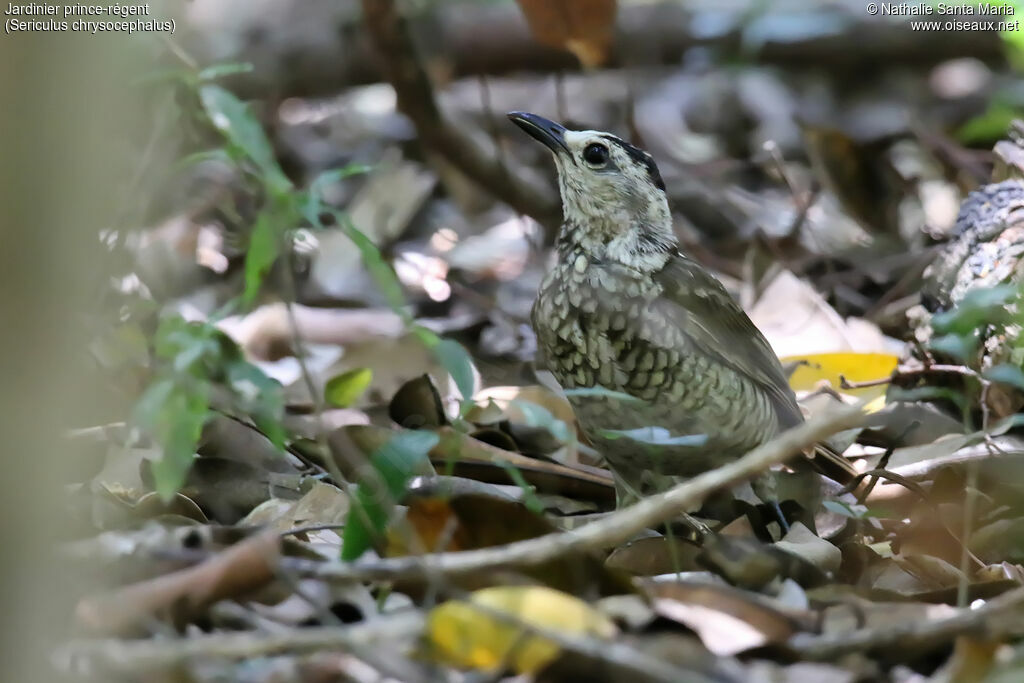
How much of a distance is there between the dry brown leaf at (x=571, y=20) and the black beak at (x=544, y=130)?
440 millimetres

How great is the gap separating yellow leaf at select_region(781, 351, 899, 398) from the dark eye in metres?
1.25

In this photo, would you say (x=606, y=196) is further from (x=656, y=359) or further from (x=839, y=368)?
(x=839, y=368)

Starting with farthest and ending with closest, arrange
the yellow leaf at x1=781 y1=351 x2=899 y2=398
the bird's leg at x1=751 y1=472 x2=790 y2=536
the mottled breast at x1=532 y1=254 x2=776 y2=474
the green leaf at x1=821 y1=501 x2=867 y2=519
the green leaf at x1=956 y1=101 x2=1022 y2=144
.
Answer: the green leaf at x1=956 y1=101 x2=1022 y2=144
the yellow leaf at x1=781 y1=351 x2=899 y2=398
the mottled breast at x1=532 y1=254 x2=776 y2=474
the bird's leg at x1=751 y1=472 x2=790 y2=536
the green leaf at x1=821 y1=501 x2=867 y2=519

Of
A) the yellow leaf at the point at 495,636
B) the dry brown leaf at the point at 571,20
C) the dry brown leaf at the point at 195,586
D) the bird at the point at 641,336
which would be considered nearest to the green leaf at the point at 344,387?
the dry brown leaf at the point at 195,586

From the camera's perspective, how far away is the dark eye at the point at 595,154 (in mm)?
4133

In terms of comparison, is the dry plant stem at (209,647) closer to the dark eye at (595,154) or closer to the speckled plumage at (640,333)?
the speckled plumage at (640,333)

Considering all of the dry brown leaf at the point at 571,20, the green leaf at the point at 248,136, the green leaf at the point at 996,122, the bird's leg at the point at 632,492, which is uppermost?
the dry brown leaf at the point at 571,20

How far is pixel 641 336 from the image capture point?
3750 millimetres

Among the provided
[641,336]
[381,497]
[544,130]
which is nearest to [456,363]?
[381,497]

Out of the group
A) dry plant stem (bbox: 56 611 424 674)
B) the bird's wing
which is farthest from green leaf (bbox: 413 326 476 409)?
the bird's wing

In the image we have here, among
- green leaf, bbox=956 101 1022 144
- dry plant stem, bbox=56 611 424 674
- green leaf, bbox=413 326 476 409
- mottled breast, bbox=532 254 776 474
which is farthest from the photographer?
green leaf, bbox=956 101 1022 144

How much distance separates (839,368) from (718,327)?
3.49 feet

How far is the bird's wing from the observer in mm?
3887

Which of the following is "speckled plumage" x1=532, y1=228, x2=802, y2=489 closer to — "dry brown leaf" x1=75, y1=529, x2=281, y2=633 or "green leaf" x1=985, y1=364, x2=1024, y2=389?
"green leaf" x1=985, y1=364, x2=1024, y2=389
